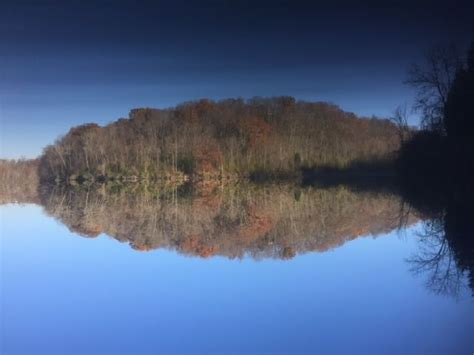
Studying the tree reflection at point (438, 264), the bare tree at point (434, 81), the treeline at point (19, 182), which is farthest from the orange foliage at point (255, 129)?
the tree reflection at point (438, 264)

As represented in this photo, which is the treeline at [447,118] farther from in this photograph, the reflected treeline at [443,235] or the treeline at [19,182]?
the treeline at [19,182]

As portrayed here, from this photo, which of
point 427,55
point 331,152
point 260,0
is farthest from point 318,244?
point 331,152

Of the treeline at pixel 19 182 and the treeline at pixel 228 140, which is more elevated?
the treeline at pixel 228 140

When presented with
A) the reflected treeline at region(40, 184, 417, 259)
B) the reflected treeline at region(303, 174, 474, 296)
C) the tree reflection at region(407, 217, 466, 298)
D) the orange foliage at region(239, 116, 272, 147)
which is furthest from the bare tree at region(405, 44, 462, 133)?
the tree reflection at region(407, 217, 466, 298)

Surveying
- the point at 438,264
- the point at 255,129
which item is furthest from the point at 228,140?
the point at 438,264

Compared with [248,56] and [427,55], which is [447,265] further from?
[427,55]

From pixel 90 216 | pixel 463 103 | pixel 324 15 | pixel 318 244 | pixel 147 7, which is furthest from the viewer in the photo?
pixel 463 103
